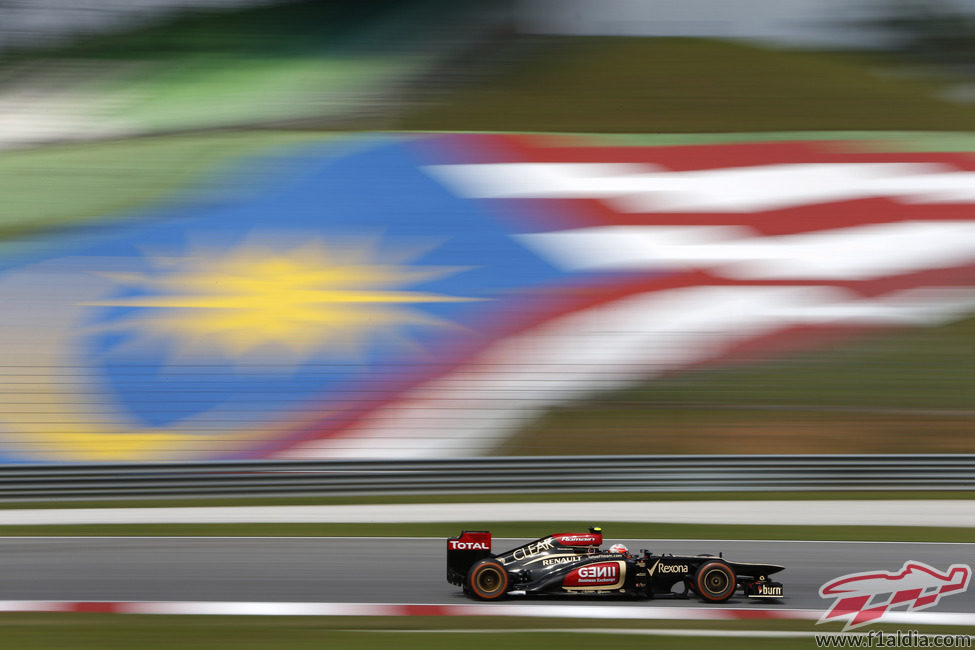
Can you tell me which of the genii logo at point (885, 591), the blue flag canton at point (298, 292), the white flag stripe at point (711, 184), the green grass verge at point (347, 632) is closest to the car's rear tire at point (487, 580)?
the green grass verge at point (347, 632)

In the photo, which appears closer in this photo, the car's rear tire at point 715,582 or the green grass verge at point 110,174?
the car's rear tire at point 715,582

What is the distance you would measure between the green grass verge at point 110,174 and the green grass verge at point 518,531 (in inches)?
243

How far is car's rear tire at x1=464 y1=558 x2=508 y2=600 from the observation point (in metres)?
6.84

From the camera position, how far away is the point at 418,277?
48.0 ft

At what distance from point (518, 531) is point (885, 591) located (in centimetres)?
401

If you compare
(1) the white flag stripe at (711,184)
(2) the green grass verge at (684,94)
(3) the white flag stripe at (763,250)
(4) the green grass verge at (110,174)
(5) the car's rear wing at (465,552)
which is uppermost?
(2) the green grass verge at (684,94)

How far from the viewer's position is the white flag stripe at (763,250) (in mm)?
14812

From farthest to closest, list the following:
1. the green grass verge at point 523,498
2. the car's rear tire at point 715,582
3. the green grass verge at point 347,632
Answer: the green grass verge at point 523,498, the car's rear tire at point 715,582, the green grass verge at point 347,632

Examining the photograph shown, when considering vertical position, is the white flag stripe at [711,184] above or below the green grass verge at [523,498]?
above

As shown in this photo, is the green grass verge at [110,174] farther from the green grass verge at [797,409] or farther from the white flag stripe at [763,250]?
the green grass verge at [797,409]

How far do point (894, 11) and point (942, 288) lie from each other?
8.87m

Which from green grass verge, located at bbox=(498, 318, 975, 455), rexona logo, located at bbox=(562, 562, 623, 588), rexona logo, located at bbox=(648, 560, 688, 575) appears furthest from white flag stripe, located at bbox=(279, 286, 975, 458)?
rexona logo, located at bbox=(648, 560, 688, 575)

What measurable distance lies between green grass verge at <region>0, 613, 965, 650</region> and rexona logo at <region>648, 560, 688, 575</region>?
0.45 m

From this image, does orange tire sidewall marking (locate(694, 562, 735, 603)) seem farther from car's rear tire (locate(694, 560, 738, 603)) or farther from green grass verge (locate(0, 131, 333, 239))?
green grass verge (locate(0, 131, 333, 239))
